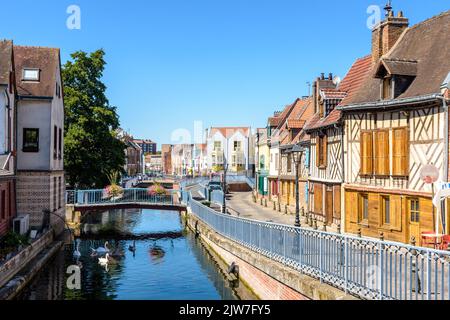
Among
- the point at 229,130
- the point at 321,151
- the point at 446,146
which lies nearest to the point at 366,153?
the point at 446,146

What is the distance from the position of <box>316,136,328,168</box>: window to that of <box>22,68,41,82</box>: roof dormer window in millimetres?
16381

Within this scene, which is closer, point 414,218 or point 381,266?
point 381,266

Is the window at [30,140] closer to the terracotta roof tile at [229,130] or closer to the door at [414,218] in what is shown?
the door at [414,218]

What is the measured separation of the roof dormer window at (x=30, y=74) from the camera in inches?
1117

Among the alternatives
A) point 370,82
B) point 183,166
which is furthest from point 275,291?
point 183,166

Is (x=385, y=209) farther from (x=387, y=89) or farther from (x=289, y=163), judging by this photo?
(x=289, y=163)

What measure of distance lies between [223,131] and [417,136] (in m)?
81.8

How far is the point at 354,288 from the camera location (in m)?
10.5

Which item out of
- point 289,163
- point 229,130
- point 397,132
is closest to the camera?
point 397,132

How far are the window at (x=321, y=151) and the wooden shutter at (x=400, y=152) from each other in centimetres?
720

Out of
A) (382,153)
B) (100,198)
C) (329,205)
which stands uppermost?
(382,153)

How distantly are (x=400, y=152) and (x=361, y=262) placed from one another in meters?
10.3

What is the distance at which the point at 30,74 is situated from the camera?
28.5 meters
